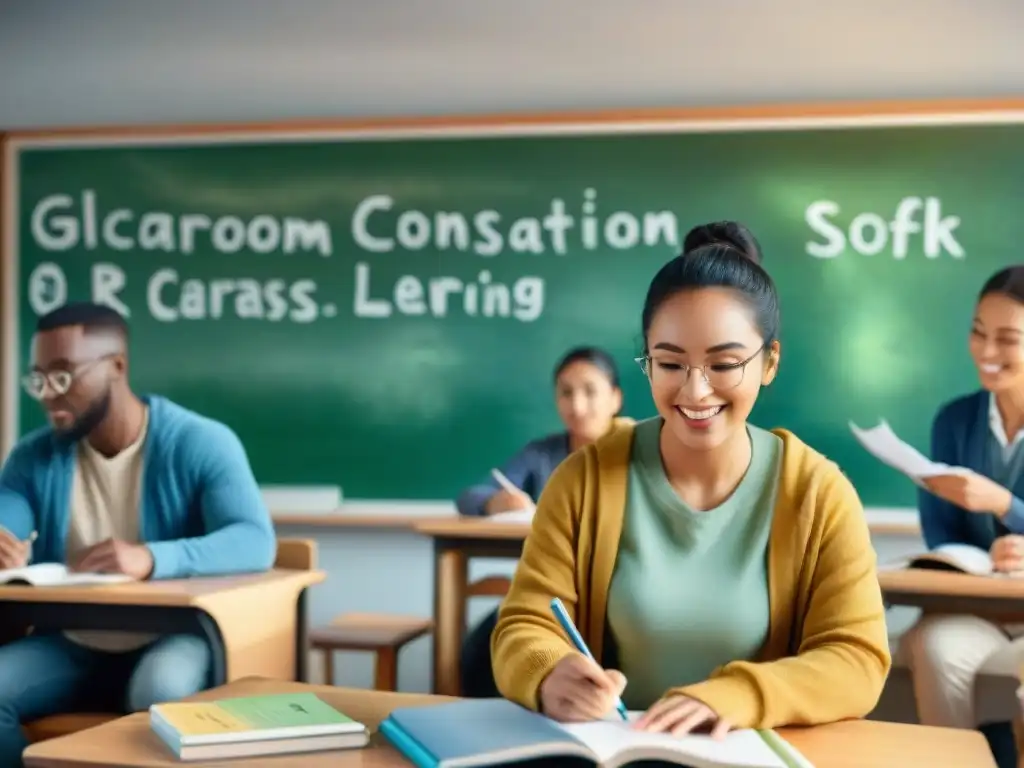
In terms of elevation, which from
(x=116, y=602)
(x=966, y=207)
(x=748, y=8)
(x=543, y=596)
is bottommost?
(x=116, y=602)

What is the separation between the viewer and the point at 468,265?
4297 millimetres

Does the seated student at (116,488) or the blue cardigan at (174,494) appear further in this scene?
the blue cardigan at (174,494)

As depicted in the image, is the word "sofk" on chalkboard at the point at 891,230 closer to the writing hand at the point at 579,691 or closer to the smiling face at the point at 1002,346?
the smiling face at the point at 1002,346

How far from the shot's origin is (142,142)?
14.6 feet

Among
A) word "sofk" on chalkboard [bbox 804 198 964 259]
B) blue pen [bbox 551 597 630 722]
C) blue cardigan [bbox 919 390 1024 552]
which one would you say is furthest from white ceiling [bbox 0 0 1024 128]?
blue pen [bbox 551 597 630 722]

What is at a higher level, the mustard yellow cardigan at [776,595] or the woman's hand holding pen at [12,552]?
the mustard yellow cardigan at [776,595]

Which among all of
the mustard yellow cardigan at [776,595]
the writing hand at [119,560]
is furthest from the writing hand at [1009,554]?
the writing hand at [119,560]

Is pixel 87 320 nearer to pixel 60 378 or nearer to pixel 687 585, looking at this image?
pixel 60 378

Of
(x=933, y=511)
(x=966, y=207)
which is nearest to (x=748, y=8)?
(x=966, y=207)

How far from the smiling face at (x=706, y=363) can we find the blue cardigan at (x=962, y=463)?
1.55 m

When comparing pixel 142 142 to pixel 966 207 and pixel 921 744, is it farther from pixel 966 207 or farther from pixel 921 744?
pixel 921 744

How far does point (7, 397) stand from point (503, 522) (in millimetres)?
2150

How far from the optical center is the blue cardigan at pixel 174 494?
2748 mm

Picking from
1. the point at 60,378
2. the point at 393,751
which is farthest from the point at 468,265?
the point at 393,751
